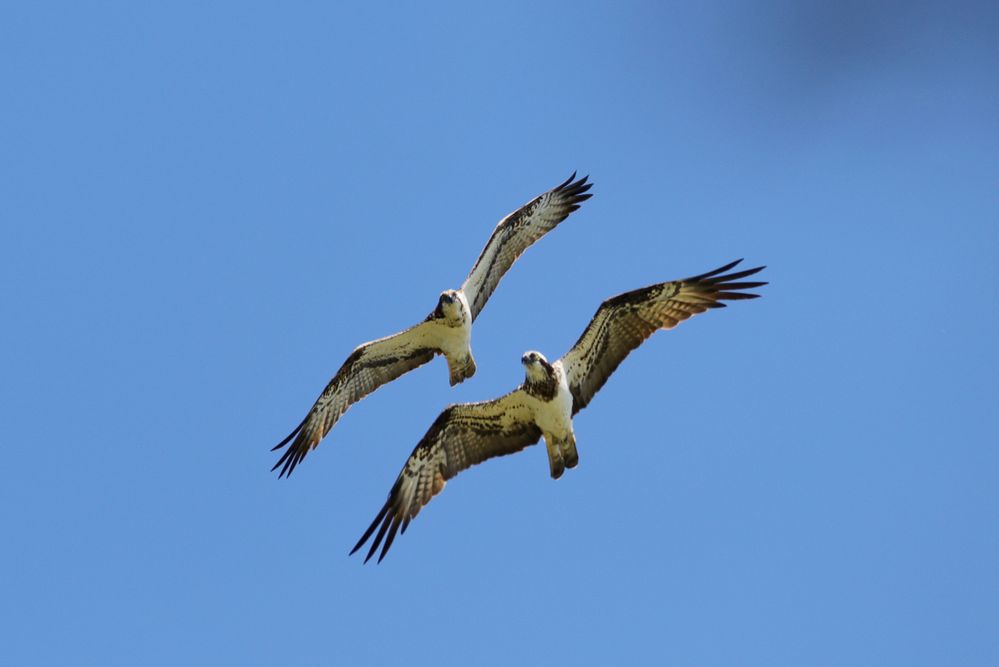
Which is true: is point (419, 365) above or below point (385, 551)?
above

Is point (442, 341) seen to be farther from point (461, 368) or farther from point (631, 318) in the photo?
point (631, 318)

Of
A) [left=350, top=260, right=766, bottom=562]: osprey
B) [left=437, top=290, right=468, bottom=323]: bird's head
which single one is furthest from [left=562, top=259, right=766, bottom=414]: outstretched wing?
[left=437, top=290, right=468, bottom=323]: bird's head

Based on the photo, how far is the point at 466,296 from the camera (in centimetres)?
1812

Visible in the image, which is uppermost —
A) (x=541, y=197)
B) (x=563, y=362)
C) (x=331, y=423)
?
(x=541, y=197)

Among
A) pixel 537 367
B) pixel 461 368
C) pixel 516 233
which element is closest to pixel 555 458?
pixel 537 367

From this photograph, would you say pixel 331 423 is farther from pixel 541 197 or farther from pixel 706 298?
pixel 706 298

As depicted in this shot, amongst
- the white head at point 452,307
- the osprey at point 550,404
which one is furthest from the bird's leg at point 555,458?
the white head at point 452,307

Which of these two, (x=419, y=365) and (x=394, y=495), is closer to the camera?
(x=394, y=495)

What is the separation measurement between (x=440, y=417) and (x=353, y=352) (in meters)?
2.29

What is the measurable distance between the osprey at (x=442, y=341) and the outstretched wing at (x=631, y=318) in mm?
2139

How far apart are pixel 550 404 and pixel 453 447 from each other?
139 cm

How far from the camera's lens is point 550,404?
620 inches

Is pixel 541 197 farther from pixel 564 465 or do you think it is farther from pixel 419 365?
pixel 564 465

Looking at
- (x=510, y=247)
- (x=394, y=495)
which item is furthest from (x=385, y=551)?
(x=510, y=247)
